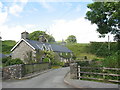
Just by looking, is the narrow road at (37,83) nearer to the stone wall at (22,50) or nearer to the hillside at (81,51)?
the stone wall at (22,50)

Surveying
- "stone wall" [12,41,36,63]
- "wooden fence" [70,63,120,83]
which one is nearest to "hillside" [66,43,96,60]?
"stone wall" [12,41,36,63]

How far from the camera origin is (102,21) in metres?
22.1

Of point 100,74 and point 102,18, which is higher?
point 102,18

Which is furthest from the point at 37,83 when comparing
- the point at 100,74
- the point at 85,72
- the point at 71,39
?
the point at 71,39

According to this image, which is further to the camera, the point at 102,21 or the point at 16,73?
the point at 102,21

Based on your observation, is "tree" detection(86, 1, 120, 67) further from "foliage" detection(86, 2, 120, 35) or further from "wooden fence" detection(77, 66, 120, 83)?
"wooden fence" detection(77, 66, 120, 83)

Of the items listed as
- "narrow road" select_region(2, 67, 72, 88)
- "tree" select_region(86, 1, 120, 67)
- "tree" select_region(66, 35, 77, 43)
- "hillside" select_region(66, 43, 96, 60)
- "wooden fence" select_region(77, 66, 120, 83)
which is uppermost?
"tree" select_region(66, 35, 77, 43)

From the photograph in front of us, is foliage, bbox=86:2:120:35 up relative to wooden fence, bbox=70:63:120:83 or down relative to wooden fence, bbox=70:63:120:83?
up

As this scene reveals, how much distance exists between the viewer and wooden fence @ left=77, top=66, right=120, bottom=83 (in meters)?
11.6

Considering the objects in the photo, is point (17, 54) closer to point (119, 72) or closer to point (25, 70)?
point (25, 70)

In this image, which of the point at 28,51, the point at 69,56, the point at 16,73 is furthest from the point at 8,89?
the point at 69,56

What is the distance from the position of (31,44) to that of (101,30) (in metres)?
23.6

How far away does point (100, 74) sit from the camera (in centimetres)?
1222

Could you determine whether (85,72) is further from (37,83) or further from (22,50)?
(22,50)
